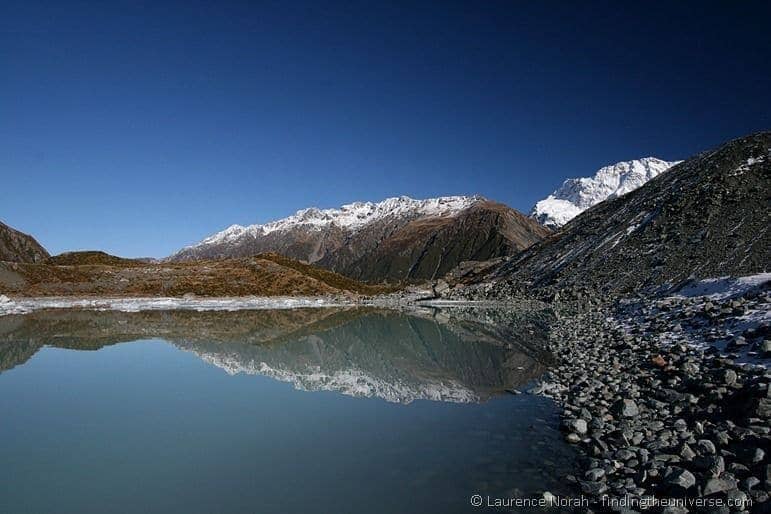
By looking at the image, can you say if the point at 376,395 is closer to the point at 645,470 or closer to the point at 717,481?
the point at 645,470

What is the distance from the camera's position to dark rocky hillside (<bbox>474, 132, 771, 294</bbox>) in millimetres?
41656

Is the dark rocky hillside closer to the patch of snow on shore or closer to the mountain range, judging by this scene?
the mountain range

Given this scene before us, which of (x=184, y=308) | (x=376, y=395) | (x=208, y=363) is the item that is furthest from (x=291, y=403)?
(x=184, y=308)

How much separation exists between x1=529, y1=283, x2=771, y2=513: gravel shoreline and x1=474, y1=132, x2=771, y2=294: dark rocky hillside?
20554mm

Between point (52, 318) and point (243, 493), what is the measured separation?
58.1 m

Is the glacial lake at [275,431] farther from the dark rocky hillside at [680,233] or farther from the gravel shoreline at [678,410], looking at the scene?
the dark rocky hillside at [680,233]

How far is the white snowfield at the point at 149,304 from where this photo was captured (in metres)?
69.8

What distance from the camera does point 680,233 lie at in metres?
50.8

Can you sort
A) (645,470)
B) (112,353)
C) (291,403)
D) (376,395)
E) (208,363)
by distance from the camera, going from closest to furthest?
(645,470)
(291,403)
(376,395)
(208,363)
(112,353)

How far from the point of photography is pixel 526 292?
222 ft

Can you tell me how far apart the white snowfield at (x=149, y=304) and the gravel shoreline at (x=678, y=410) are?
60.7 meters

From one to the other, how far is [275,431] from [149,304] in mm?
72878

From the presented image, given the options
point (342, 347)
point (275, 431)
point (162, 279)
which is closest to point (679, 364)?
point (275, 431)

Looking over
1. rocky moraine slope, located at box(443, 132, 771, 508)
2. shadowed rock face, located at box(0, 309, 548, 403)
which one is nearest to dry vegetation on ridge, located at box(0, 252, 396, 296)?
shadowed rock face, located at box(0, 309, 548, 403)
